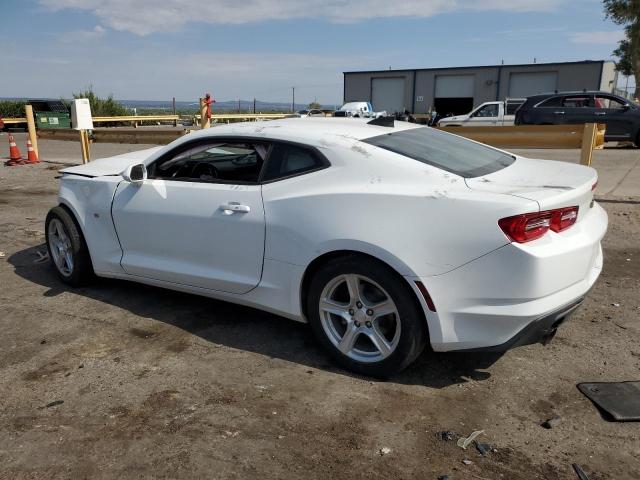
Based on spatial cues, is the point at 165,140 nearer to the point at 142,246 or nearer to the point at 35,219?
the point at 35,219

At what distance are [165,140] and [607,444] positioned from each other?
10.5 m

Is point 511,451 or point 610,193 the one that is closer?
point 511,451

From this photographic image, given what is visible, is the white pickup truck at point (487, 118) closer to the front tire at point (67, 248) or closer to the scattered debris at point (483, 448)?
the front tire at point (67, 248)

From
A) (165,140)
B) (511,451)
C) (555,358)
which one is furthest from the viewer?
(165,140)

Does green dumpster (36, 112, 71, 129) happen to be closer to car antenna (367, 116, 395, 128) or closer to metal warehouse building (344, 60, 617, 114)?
metal warehouse building (344, 60, 617, 114)

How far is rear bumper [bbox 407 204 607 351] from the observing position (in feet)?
9.02

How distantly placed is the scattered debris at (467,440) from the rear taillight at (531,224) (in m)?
0.99

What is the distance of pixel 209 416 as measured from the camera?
291 cm

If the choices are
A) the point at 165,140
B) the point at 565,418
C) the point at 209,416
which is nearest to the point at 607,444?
the point at 565,418

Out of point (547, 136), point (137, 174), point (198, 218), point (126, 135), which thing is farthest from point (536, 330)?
point (126, 135)

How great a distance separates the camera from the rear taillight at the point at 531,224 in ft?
8.91

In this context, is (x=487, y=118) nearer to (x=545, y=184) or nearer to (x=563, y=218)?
(x=545, y=184)

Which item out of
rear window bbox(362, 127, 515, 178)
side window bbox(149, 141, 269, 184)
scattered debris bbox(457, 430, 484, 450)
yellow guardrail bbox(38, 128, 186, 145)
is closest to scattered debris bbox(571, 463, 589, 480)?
scattered debris bbox(457, 430, 484, 450)

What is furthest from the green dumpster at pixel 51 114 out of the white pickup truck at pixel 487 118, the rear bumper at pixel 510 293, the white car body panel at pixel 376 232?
the rear bumper at pixel 510 293
